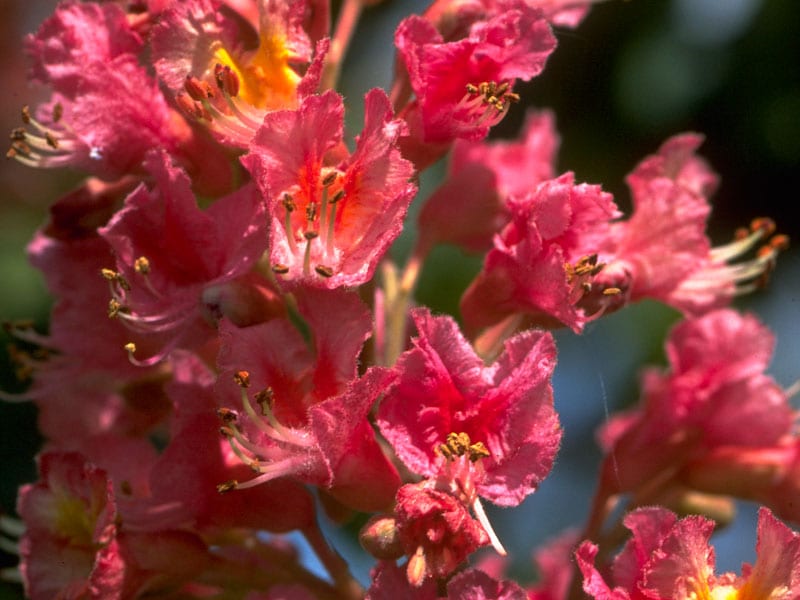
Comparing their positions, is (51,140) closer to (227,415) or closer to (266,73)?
(266,73)

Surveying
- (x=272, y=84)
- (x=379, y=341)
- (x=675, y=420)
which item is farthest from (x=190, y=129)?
(x=675, y=420)

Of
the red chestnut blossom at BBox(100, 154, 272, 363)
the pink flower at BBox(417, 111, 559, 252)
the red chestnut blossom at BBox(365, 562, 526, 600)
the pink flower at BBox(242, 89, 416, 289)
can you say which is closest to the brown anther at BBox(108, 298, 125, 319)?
the red chestnut blossom at BBox(100, 154, 272, 363)

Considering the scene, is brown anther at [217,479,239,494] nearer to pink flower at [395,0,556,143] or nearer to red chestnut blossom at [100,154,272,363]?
red chestnut blossom at [100,154,272,363]

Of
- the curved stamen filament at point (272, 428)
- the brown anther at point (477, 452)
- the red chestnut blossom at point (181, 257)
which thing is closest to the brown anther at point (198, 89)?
the red chestnut blossom at point (181, 257)

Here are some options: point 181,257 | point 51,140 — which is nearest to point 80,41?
point 51,140

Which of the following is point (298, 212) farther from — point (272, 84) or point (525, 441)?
point (525, 441)

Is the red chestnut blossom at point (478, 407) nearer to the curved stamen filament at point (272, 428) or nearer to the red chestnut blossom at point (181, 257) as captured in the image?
the curved stamen filament at point (272, 428)
